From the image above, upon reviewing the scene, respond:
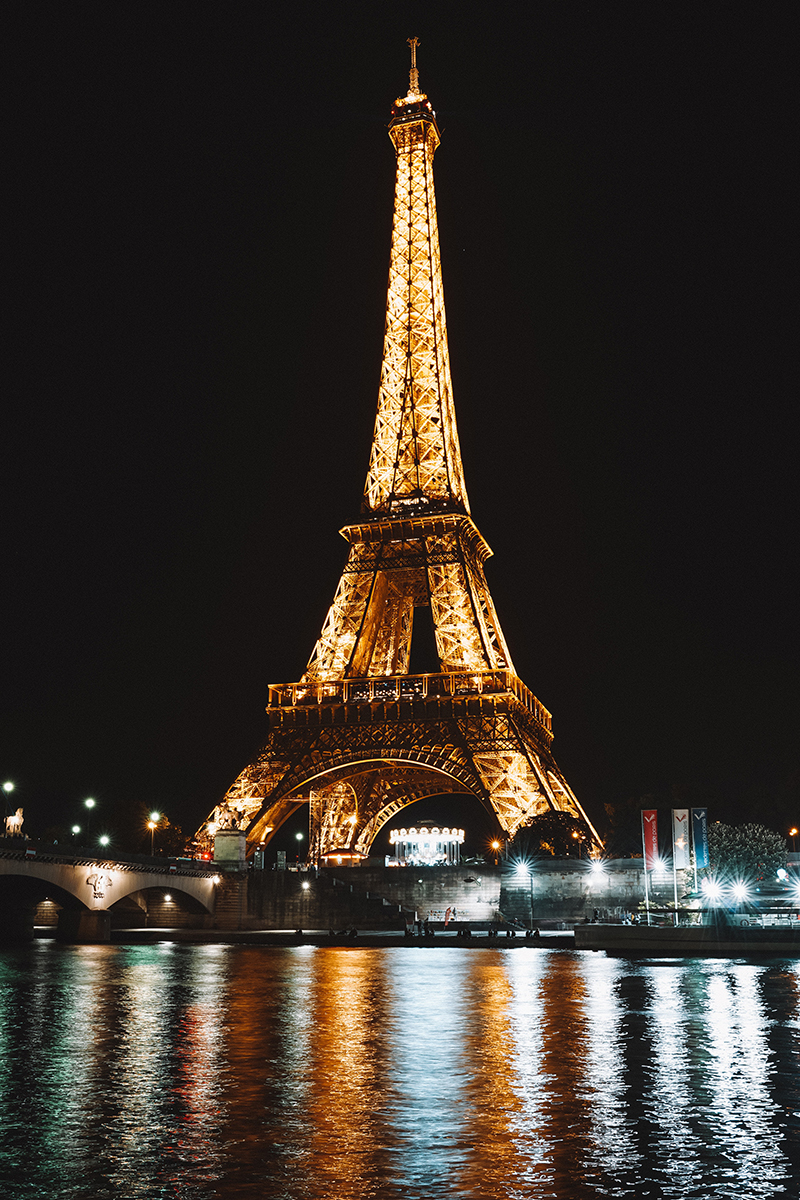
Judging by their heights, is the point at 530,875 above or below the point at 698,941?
above

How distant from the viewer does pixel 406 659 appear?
7988cm

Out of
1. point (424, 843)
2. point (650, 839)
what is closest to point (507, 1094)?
point (650, 839)

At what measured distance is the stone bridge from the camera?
5378 centimetres

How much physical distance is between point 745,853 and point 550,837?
16.7 meters

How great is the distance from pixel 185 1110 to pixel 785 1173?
694cm

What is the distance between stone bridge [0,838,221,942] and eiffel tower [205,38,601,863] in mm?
4324

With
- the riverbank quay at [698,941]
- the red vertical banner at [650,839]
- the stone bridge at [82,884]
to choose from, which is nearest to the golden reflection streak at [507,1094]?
the riverbank quay at [698,941]

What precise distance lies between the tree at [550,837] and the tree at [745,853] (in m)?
11.3

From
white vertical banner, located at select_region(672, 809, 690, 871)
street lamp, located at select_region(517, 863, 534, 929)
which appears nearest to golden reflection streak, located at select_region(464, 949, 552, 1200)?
white vertical banner, located at select_region(672, 809, 690, 871)

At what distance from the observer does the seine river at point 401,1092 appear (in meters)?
10.9

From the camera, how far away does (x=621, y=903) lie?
213 ft

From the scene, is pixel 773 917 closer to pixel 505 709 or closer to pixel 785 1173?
pixel 505 709

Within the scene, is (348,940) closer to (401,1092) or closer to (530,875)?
(530,875)

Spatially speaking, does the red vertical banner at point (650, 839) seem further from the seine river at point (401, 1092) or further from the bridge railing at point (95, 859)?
the seine river at point (401, 1092)
